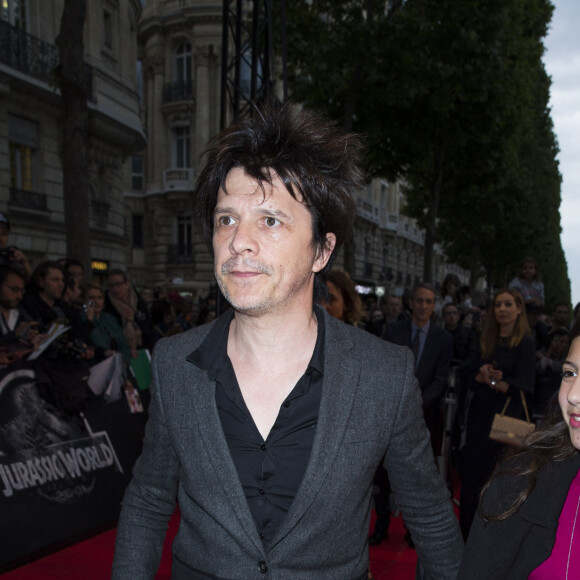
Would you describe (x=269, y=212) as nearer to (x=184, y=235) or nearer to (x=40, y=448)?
(x=40, y=448)

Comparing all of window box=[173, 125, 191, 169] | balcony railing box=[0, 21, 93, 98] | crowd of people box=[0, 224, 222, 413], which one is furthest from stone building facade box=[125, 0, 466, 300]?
crowd of people box=[0, 224, 222, 413]

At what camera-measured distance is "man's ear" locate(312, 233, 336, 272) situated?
181 centimetres

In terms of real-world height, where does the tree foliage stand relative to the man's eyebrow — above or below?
above

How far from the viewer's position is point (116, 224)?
759 inches

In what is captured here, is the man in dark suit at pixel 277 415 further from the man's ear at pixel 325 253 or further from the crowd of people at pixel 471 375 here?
the crowd of people at pixel 471 375

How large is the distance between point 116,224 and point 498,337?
17081 millimetres

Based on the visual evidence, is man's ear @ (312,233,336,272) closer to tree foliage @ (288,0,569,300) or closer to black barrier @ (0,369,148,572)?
black barrier @ (0,369,148,572)

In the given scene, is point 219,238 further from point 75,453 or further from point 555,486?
point 75,453

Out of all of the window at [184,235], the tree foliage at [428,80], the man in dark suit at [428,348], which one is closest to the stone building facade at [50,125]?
the tree foliage at [428,80]

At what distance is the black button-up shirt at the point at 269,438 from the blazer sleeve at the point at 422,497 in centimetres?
28

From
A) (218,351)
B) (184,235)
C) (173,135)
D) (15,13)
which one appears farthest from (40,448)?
(173,135)

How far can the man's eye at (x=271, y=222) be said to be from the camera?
1625 mm

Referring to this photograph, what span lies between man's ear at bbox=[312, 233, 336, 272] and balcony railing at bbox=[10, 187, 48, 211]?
1476 centimetres

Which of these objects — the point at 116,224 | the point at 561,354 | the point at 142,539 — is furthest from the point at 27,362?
the point at 116,224
